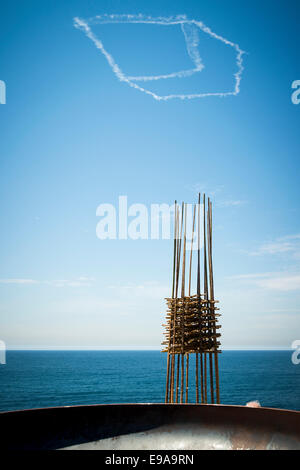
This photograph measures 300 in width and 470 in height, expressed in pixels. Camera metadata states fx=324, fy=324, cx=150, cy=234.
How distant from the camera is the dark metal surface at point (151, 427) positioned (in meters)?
2.58

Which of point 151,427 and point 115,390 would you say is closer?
point 151,427

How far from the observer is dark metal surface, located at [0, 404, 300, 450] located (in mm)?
2584

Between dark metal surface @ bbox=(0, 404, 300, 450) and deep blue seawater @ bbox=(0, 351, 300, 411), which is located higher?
dark metal surface @ bbox=(0, 404, 300, 450)

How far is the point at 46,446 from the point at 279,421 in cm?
188

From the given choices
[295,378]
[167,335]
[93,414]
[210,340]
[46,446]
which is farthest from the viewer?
[295,378]

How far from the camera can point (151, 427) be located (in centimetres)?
287

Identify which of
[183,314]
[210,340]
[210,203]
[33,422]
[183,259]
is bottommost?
[33,422]

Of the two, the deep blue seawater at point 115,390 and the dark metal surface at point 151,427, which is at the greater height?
the dark metal surface at point 151,427

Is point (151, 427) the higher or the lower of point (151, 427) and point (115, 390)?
the higher

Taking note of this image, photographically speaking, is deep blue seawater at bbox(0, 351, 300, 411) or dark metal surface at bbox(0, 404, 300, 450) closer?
dark metal surface at bbox(0, 404, 300, 450)

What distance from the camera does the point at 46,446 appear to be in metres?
2.57

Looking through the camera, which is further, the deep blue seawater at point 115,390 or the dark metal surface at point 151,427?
the deep blue seawater at point 115,390

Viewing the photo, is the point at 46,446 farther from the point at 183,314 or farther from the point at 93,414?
the point at 183,314
